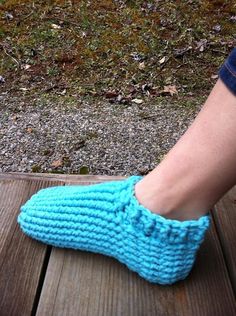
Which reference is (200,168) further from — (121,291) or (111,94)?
(111,94)

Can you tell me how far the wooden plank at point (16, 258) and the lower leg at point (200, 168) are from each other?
0.79 ft

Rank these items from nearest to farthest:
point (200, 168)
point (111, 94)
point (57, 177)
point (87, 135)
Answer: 1. point (200, 168)
2. point (57, 177)
3. point (87, 135)
4. point (111, 94)

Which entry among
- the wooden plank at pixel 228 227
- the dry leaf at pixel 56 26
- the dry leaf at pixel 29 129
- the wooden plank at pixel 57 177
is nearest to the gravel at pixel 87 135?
the dry leaf at pixel 29 129

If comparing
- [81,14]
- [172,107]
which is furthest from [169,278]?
[81,14]

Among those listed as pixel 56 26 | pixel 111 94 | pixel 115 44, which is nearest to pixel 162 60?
Result: pixel 115 44

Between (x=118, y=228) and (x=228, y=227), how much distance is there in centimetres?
25

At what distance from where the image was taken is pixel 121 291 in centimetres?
82

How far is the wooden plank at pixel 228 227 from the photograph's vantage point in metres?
0.89

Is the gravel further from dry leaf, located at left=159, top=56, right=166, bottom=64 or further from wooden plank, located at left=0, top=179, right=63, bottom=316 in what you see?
wooden plank, located at left=0, top=179, right=63, bottom=316

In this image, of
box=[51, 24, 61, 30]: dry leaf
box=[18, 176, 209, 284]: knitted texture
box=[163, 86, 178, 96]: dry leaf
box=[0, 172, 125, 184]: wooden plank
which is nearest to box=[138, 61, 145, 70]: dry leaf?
box=[163, 86, 178, 96]: dry leaf

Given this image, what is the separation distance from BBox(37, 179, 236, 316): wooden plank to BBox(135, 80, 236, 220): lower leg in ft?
0.41

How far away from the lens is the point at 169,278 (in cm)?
83

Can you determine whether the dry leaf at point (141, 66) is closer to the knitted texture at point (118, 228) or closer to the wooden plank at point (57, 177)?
the wooden plank at point (57, 177)

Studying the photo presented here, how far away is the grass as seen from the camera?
2.01 meters
